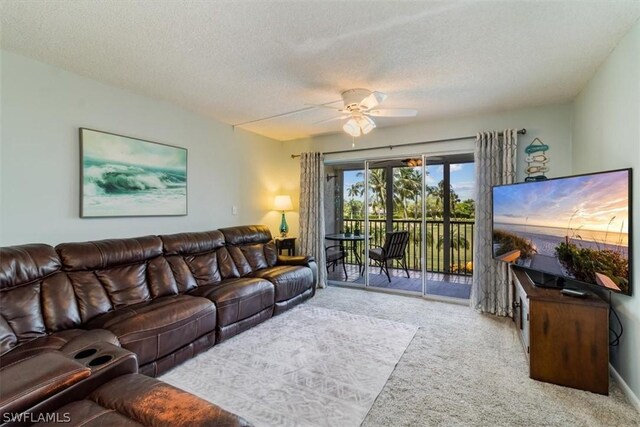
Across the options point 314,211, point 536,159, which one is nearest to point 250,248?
point 314,211

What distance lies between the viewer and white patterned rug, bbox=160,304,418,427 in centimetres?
183

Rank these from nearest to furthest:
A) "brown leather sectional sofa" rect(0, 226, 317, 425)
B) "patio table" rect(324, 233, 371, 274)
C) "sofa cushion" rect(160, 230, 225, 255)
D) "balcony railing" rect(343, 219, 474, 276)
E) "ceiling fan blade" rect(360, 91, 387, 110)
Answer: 1. "brown leather sectional sofa" rect(0, 226, 317, 425)
2. "ceiling fan blade" rect(360, 91, 387, 110)
3. "sofa cushion" rect(160, 230, 225, 255)
4. "balcony railing" rect(343, 219, 474, 276)
5. "patio table" rect(324, 233, 371, 274)

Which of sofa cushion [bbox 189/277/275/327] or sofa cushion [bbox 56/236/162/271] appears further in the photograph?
sofa cushion [bbox 189/277/275/327]

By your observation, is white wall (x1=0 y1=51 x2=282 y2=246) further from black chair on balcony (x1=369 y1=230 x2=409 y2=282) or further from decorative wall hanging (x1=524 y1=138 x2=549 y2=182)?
decorative wall hanging (x1=524 y1=138 x2=549 y2=182)

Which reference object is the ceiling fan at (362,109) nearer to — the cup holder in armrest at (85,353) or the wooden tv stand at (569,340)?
the wooden tv stand at (569,340)

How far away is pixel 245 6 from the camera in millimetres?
1732

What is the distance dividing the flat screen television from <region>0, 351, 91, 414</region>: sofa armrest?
10.0ft

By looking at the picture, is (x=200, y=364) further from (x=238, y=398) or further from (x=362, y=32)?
(x=362, y=32)

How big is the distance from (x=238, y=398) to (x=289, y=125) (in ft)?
11.3

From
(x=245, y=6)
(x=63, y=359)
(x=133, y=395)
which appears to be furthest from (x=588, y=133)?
(x=63, y=359)

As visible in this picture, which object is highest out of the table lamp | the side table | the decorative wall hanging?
the decorative wall hanging

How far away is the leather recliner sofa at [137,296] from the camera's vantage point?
1.92 meters

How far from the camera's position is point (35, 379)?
114cm

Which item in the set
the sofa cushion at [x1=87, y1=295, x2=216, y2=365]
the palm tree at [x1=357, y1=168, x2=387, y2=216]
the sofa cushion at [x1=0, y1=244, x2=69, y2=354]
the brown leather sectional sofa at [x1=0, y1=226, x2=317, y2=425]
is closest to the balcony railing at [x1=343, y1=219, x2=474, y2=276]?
the palm tree at [x1=357, y1=168, x2=387, y2=216]
